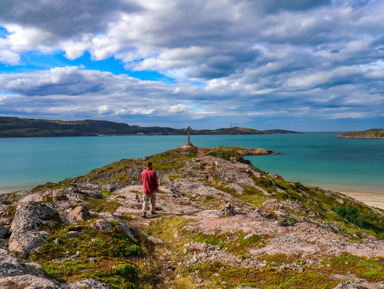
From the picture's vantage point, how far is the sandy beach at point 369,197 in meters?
62.2

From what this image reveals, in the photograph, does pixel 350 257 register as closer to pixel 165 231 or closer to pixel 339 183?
pixel 165 231

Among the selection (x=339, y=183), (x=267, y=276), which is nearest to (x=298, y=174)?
(x=339, y=183)

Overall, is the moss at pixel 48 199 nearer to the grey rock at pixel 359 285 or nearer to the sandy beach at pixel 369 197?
the grey rock at pixel 359 285

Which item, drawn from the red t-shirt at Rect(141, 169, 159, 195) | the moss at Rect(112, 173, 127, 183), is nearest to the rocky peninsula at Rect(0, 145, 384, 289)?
the red t-shirt at Rect(141, 169, 159, 195)

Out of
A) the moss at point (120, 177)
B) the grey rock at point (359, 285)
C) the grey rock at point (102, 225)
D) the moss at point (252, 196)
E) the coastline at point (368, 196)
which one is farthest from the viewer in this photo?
the coastline at point (368, 196)

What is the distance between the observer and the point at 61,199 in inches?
1009

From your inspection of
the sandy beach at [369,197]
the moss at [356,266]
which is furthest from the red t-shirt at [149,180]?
the sandy beach at [369,197]

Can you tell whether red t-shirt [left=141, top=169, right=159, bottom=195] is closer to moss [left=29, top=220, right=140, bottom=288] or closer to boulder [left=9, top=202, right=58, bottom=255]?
moss [left=29, top=220, right=140, bottom=288]

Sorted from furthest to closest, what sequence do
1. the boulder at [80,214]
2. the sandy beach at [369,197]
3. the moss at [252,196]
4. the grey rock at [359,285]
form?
1. the sandy beach at [369,197]
2. the moss at [252,196]
3. the boulder at [80,214]
4. the grey rock at [359,285]

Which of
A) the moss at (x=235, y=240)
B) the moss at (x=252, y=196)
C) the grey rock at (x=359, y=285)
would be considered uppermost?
the grey rock at (x=359, y=285)

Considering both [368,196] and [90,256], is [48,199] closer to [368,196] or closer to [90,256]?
[90,256]

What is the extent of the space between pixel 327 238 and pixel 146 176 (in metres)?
14.6

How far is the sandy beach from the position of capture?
6219 centimetres

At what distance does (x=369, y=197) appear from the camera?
6938cm
